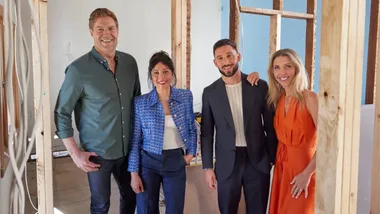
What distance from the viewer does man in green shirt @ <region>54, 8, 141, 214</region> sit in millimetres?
1880

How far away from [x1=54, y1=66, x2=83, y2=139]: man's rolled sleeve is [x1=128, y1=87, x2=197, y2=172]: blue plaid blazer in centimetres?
34

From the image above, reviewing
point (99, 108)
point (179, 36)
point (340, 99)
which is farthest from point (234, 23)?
point (340, 99)

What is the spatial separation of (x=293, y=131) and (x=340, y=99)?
85 centimetres

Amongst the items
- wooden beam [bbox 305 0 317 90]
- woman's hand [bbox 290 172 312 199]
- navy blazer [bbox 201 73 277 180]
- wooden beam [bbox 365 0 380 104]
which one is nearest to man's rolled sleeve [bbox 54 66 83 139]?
navy blazer [bbox 201 73 277 180]

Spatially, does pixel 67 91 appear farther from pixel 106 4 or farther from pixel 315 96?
pixel 106 4

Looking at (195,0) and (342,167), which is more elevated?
(195,0)

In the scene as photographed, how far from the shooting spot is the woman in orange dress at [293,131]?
5.92ft

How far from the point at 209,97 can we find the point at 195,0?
17.6ft

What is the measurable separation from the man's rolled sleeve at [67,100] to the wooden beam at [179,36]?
0.95m

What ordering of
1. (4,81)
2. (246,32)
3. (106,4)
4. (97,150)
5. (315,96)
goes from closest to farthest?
(4,81), (315,96), (97,150), (106,4), (246,32)

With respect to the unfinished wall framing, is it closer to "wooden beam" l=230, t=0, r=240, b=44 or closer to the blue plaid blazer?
"wooden beam" l=230, t=0, r=240, b=44

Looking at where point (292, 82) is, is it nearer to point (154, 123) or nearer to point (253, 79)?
point (253, 79)

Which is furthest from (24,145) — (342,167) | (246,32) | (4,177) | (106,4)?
(246,32)

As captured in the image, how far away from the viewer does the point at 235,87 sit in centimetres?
202
